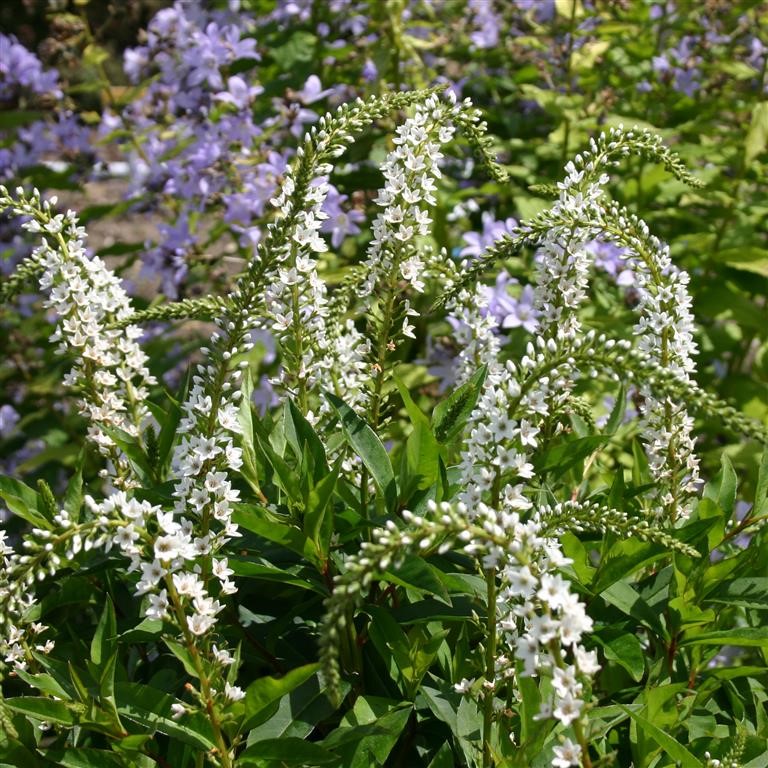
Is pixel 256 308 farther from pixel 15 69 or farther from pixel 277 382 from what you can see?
pixel 15 69

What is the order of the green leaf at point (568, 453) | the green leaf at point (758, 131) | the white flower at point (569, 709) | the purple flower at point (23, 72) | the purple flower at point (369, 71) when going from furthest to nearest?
the purple flower at point (23, 72), the purple flower at point (369, 71), the green leaf at point (758, 131), the green leaf at point (568, 453), the white flower at point (569, 709)

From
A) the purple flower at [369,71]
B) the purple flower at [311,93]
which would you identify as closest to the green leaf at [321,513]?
the purple flower at [311,93]

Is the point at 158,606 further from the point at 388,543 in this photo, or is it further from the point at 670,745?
the point at 670,745

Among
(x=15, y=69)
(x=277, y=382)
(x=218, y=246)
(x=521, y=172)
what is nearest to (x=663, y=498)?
(x=277, y=382)

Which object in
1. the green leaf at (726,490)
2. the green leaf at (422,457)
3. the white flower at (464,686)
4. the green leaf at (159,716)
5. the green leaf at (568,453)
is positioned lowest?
the white flower at (464,686)

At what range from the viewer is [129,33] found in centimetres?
923

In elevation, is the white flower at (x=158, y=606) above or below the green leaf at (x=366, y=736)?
above

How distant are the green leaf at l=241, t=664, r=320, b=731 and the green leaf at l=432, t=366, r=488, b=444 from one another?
57cm

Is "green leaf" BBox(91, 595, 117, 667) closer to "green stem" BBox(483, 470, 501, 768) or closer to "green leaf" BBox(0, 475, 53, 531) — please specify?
"green leaf" BBox(0, 475, 53, 531)

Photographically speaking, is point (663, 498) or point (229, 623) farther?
point (663, 498)

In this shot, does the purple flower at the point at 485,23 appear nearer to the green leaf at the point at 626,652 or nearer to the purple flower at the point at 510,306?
the purple flower at the point at 510,306

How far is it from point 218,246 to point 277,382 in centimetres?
483

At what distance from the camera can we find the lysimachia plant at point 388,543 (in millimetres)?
1511

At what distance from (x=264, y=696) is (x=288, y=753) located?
3.6 inches
